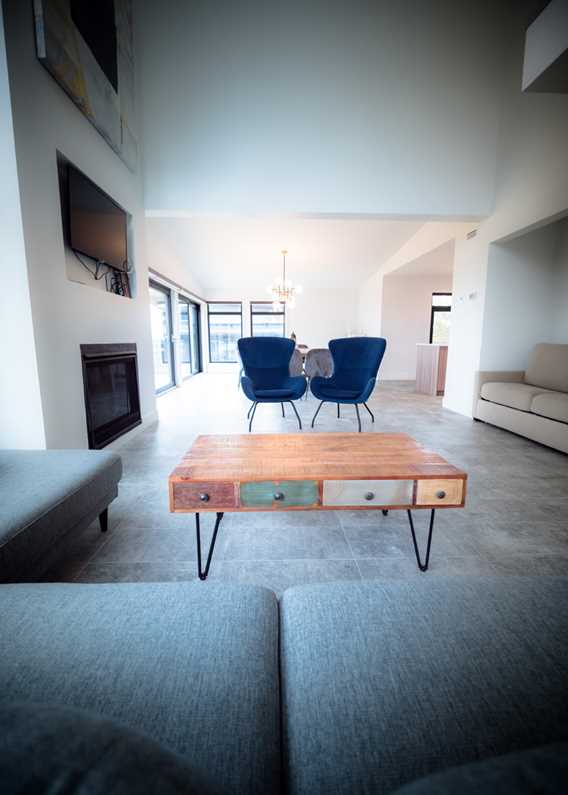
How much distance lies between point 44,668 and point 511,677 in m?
0.75

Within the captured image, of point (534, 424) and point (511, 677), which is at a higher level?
point (511, 677)

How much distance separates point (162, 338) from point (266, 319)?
398 centimetres

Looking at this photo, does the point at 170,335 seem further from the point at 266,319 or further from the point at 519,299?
the point at 519,299

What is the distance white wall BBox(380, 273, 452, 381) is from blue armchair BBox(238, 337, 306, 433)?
448cm

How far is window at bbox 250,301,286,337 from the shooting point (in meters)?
9.58

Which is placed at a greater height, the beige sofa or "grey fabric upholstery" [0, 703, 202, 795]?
"grey fabric upholstery" [0, 703, 202, 795]

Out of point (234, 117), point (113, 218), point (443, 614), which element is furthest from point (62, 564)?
point (234, 117)

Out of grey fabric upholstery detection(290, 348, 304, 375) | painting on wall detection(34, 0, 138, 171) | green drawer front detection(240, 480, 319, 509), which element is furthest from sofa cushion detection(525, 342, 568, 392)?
painting on wall detection(34, 0, 138, 171)

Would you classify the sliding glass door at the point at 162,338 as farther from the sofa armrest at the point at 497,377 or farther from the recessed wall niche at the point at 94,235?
the sofa armrest at the point at 497,377

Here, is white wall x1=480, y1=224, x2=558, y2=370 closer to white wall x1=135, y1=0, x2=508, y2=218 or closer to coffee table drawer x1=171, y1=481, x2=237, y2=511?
white wall x1=135, y1=0, x2=508, y2=218

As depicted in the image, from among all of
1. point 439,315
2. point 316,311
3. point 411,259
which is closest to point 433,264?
point 411,259

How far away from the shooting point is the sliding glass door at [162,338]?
19.6ft

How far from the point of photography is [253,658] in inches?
23.0

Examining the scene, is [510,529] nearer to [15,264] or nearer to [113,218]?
[15,264]
